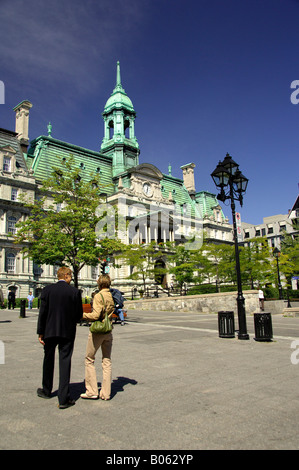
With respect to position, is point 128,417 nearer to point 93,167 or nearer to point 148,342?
point 148,342

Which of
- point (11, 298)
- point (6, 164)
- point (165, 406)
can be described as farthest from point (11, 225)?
point (165, 406)

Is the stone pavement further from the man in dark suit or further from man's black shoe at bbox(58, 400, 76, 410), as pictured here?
the man in dark suit

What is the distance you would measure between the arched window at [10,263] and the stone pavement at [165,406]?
1543 inches

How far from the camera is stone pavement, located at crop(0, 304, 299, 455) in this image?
4.12 meters

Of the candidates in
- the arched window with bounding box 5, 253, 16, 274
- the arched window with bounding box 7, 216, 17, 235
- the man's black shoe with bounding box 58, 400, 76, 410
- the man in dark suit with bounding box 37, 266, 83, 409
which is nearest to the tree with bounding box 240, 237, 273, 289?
the arched window with bounding box 5, 253, 16, 274

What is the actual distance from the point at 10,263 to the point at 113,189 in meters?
22.2

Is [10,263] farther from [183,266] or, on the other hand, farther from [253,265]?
[253,265]

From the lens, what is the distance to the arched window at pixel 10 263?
46.7 meters

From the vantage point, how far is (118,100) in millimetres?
68250

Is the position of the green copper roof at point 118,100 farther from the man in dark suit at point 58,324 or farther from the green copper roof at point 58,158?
the man in dark suit at point 58,324

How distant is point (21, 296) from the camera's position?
46000mm

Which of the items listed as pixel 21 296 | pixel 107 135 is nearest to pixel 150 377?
pixel 21 296

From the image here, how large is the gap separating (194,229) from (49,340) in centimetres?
6995

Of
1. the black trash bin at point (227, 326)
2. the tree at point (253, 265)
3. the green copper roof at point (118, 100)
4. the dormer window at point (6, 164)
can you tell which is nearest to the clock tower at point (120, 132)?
the green copper roof at point (118, 100)
